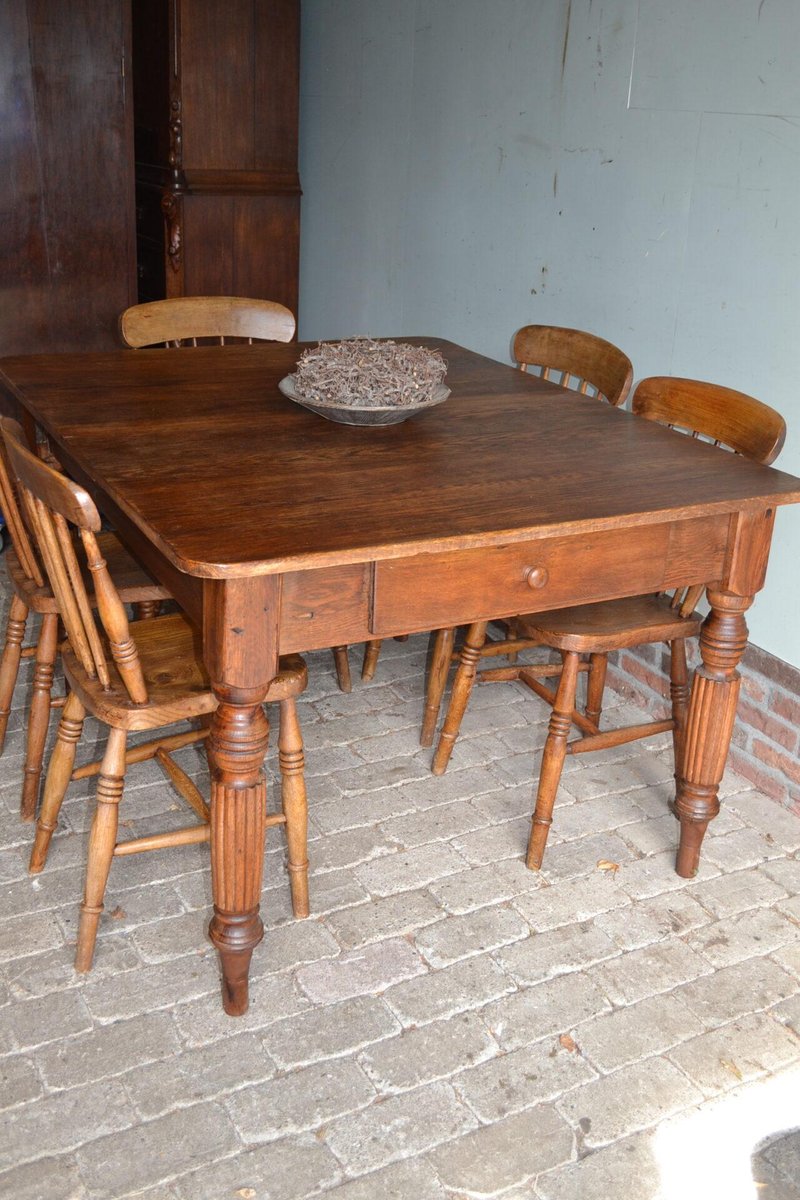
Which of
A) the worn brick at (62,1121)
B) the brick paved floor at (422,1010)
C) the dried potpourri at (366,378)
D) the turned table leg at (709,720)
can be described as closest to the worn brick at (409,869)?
the brick paved floor at (422,1010)

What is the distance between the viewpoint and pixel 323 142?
470 cm

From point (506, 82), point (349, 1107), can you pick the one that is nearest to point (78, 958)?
point (349, 1107)

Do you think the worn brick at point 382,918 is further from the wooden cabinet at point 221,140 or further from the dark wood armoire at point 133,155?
the wooden cabinet at point 221,140

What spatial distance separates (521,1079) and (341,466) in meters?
1.13

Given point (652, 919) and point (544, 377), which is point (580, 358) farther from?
point (652, 919)

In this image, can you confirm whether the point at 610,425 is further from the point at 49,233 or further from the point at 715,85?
the point at 49,233

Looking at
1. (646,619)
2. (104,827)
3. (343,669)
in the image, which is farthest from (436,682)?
(104,827)

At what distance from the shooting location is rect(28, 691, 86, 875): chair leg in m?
2.34

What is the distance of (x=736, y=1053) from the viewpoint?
216 centimetres

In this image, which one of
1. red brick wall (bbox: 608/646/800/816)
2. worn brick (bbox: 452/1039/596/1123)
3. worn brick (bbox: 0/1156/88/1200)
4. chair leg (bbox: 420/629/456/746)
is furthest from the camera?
chair leg (bbox: 420/629/456/746)

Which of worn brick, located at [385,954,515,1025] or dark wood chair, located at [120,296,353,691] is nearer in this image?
worn brick, located at [385,954,515,1025]

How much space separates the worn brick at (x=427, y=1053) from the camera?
206cm

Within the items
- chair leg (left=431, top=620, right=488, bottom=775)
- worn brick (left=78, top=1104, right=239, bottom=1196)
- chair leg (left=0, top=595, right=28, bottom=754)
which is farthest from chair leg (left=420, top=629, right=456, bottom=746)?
worn brick (left=78, top=1104, right=239, bottom=1196)

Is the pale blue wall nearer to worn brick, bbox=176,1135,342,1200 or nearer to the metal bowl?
the metal bowl
